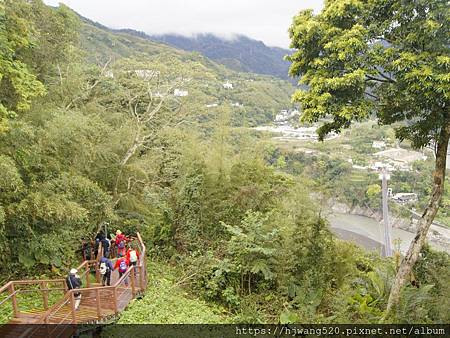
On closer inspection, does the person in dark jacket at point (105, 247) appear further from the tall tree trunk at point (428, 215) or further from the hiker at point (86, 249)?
the tall tree trunk at point (428, 215)

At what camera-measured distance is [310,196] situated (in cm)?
1300

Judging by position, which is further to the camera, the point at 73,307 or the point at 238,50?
the point at 238,50

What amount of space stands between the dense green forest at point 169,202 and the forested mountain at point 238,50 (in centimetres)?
8710

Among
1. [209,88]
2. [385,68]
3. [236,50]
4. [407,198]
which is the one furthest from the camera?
[236,50]

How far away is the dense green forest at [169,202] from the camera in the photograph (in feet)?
31.2

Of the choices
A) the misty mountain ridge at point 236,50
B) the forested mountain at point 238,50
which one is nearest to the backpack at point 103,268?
the misty mountain ridge at point 236,50

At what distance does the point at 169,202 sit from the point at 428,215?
10149 millimetres

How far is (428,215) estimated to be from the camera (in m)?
8.30

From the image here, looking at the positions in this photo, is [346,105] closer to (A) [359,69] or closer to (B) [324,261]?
(A) [359,69]

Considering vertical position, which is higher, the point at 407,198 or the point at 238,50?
the point at 238,50

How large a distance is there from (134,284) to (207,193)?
5714 mm

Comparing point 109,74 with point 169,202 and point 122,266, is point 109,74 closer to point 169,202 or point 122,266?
point 169,202

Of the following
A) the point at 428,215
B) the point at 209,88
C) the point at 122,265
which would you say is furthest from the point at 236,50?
the point at 428,215

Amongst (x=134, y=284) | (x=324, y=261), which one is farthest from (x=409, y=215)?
(x=134, y=284)
